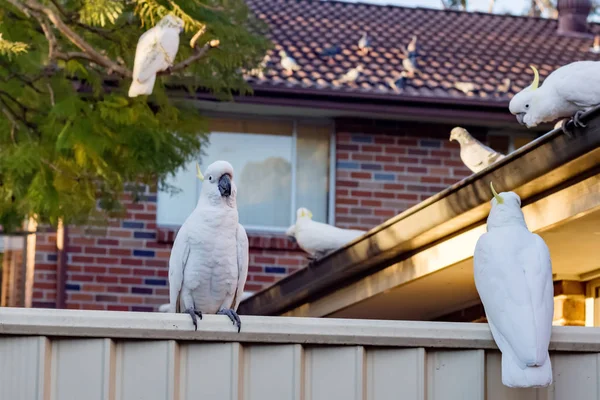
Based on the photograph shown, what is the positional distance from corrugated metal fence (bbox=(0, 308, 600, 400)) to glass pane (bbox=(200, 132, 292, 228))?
7936 mm

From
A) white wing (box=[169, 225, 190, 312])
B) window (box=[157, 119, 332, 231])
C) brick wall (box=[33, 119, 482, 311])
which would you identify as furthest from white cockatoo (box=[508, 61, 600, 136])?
window (box=[157, 119, 332, 231])

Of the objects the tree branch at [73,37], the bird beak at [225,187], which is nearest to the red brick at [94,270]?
the tree branch at [73,37]

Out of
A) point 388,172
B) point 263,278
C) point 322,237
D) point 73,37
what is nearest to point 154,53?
point 73,37

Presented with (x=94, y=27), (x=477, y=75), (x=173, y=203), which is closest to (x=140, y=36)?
(x=94, y=27)

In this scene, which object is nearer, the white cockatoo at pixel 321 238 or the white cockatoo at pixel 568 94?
the white cockatoo at pixel 568 94

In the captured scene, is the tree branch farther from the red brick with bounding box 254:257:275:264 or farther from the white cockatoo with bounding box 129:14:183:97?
the red brick with bounding box 254:257:275:264

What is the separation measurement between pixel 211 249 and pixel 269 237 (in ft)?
22.4

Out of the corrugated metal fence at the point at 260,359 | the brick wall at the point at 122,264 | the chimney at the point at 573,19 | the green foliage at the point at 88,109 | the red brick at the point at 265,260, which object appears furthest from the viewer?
the chimney at the point at 573,19

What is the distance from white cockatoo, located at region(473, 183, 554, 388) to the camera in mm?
3852

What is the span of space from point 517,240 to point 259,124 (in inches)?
318

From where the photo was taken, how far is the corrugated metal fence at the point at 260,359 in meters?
3.94

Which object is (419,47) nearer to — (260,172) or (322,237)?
(260,172)

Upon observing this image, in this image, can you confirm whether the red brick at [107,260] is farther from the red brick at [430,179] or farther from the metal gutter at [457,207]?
the metal gutter at [457,207]

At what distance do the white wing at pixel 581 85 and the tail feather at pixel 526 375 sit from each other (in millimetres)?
1385
